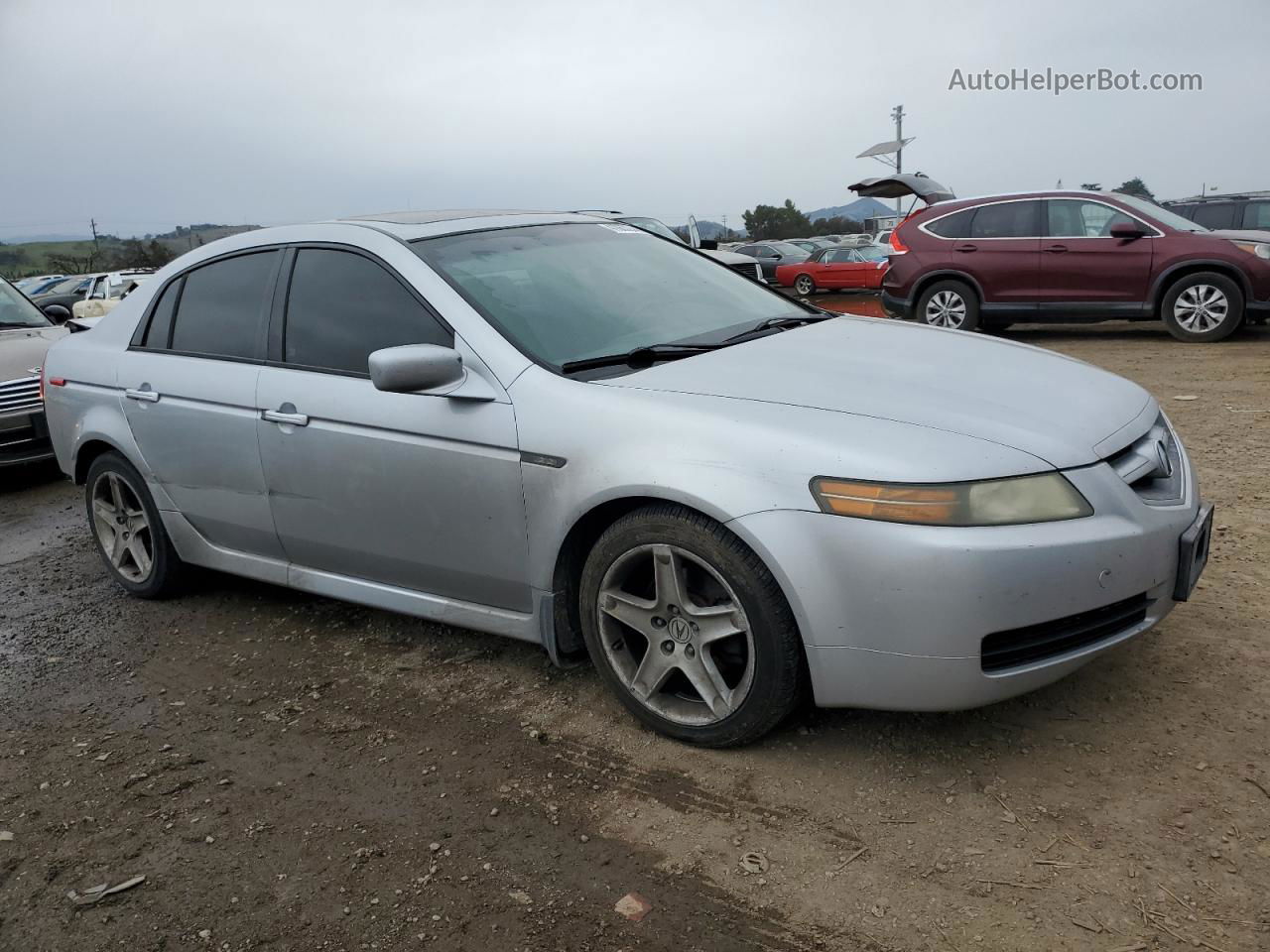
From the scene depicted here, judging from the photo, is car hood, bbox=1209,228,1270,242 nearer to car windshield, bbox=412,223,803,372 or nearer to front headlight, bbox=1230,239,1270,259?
front headlight, bbox=1230,239,1270,259

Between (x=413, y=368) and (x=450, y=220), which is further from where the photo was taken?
(x=450, y=220)

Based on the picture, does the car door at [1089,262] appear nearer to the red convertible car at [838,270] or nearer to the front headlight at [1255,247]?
the front headlight at [1255,247]

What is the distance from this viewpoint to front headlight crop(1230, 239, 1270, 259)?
1061 centimetres

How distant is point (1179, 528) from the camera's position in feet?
9.77

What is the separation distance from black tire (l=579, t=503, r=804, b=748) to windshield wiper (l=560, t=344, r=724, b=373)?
21.0 inches

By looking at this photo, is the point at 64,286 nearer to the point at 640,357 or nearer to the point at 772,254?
the point at 772,254

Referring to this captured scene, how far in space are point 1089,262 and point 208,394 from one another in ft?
31.5

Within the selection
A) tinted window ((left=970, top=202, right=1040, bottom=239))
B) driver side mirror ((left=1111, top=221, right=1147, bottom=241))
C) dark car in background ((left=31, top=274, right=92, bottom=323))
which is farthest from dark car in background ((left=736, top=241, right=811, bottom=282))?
driver side mirror ((left=1111, top=221, right=1147, bottom=241))

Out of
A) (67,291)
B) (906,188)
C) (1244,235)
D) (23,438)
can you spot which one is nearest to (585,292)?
(23,438)

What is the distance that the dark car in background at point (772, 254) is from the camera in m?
30.0

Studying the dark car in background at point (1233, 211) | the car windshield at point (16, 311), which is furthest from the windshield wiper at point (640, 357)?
the dark car in background at point (1233, 211)

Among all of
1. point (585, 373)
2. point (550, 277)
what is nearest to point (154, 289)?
point (550, 277)

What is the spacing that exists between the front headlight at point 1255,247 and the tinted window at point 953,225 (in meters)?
2.56

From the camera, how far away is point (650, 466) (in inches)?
118
